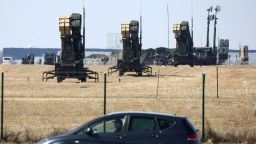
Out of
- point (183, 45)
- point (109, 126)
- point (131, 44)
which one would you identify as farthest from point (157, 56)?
point (109, 126)

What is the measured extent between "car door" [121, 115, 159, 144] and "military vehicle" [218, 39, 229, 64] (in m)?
87.7

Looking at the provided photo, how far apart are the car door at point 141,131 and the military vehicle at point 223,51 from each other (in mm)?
87728

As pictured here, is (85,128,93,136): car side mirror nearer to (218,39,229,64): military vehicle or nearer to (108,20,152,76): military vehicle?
(108,20,152,76): military vehicle

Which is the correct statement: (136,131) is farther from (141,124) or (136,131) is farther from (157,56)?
(157,56)

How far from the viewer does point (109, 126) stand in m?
14.2

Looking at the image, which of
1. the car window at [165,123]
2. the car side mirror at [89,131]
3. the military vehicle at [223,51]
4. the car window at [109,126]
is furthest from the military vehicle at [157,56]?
the car side mirror at [89,131]

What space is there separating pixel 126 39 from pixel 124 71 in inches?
164

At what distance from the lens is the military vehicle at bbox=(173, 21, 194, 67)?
80.8 metres

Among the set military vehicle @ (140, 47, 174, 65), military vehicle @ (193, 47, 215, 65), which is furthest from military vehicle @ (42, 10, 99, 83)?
military vehicle @ (140, 47, 174, 65)

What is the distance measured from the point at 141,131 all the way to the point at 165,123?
0.55 meters

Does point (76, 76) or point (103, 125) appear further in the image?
point (76, 76)

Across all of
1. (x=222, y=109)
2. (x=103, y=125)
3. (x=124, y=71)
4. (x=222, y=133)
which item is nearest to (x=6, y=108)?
(x=222, y=109)

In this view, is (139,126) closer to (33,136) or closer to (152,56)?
(33,136)

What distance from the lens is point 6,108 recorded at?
87.6 feet
